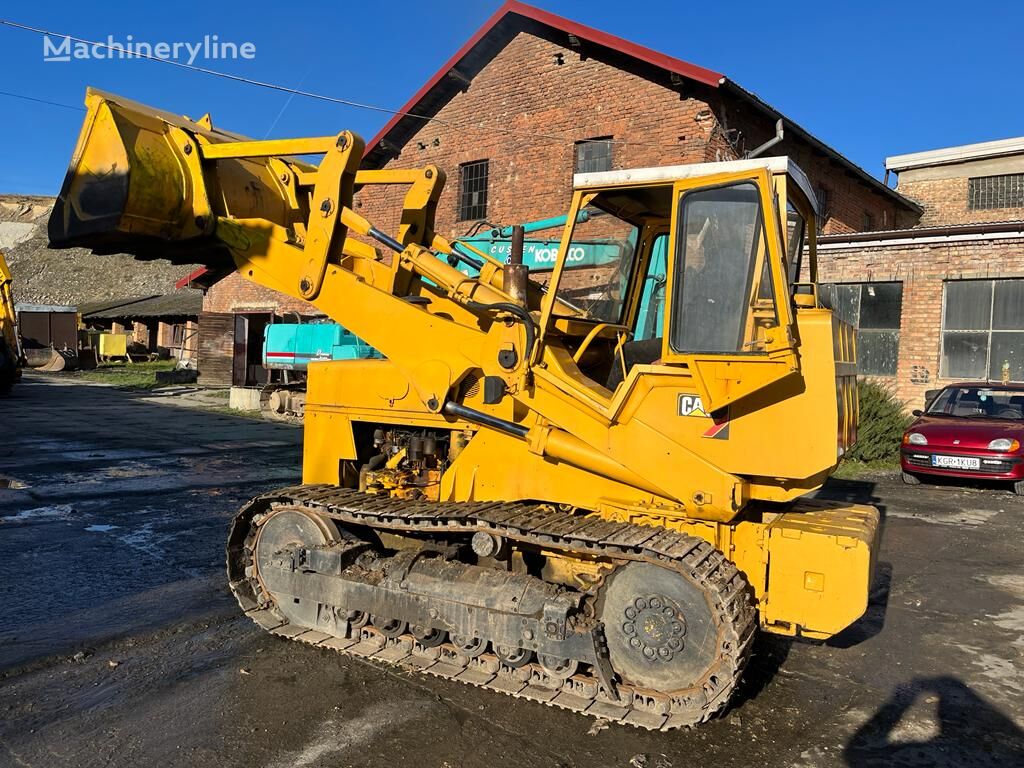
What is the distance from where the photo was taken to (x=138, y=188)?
464 cm

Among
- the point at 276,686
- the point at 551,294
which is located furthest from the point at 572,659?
the point at 551,294

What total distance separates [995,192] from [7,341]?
3217 centimetres

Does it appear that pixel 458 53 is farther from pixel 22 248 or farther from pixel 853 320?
pixel 22 248

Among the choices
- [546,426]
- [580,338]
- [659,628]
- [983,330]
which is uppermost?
[983,330]

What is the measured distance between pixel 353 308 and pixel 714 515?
2.56 metres

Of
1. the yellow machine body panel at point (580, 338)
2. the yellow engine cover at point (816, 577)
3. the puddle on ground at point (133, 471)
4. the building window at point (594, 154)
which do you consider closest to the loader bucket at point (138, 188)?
the yellow machine body panel at point (580, 338)

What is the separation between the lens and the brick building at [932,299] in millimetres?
14789

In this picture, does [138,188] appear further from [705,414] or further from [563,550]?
[705,414]

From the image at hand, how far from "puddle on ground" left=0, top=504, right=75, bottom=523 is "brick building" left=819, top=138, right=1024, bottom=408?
1465 centimetres

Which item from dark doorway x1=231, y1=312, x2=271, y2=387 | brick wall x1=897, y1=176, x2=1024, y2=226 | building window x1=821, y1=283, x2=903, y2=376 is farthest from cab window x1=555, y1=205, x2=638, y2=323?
brick wall x1=897, y1=176, x2=1024, y2=226

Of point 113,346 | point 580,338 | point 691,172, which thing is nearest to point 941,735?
point 580,338

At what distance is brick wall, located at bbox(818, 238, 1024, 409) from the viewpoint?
15.0 meters

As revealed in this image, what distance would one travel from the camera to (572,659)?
390cm

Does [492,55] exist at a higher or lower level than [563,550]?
higher
